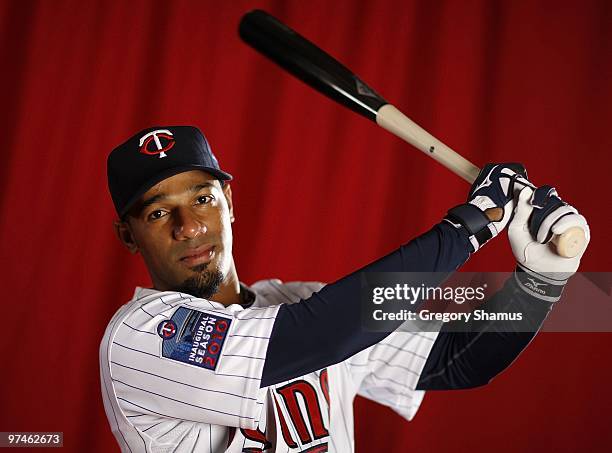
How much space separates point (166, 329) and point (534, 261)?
1.91 ft

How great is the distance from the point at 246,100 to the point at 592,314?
3.39 feet

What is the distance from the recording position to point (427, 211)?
1906mm

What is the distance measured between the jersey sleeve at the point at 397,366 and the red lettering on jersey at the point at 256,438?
25cm

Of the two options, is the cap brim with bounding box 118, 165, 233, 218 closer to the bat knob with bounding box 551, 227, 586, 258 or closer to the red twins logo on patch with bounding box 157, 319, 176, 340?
the red twins logo on patch with bounding box 157, 319, 176, 340

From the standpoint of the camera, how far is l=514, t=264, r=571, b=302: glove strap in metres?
1.12

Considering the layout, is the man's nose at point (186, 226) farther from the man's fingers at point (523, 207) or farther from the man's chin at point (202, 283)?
the man's fingers at point (523, 207)

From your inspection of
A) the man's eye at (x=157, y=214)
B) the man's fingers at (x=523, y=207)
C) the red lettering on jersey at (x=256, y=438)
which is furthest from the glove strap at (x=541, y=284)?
the man's eye at (x=157, y=214)

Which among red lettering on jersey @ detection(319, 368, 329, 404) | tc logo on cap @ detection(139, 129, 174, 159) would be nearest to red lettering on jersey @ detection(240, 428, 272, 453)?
red lettering on jersey @ detection(319, 368, 329, 404)

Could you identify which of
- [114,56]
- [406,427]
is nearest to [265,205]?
[114,56]

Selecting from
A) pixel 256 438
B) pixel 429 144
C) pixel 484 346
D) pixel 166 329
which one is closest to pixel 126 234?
pixel 166 329

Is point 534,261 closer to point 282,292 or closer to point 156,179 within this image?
point 282,292

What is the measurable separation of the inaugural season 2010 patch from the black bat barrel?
419 mm

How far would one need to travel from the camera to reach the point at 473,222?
37.6 inches

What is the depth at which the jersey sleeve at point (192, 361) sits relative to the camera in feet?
3.20
